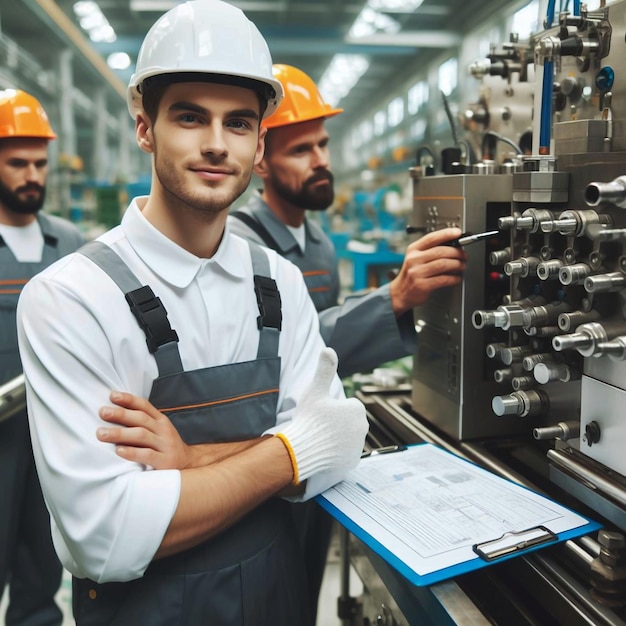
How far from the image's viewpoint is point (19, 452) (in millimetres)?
2020

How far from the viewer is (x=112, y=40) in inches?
264

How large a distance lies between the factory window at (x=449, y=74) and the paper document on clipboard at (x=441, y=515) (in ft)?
21.9

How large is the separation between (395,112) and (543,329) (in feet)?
34.6

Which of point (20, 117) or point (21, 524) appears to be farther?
point (20, 117)

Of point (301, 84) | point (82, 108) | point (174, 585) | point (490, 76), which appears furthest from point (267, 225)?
point (82, 108)

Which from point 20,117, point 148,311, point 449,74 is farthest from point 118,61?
point 148,311

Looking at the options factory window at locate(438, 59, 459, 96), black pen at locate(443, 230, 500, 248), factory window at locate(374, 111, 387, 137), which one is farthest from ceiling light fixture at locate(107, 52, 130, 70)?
black pen at locate(443, 230, 500, 248)

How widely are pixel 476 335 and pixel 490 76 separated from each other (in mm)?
628

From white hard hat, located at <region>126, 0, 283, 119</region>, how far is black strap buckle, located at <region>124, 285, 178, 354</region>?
341 mm

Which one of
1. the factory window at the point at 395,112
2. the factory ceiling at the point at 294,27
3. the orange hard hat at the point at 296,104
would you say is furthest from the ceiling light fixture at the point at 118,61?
the orange hard hat at the point at 296,104

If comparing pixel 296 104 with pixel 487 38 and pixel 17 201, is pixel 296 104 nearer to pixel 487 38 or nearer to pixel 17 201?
pixel 17 201

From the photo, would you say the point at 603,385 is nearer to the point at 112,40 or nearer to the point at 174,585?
the point at 174,585

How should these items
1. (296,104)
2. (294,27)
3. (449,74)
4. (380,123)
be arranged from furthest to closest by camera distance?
(380,123), (449,74), (294,27), (296,104)

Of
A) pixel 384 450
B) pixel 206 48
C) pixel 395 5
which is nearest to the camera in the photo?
pixel 206 48
